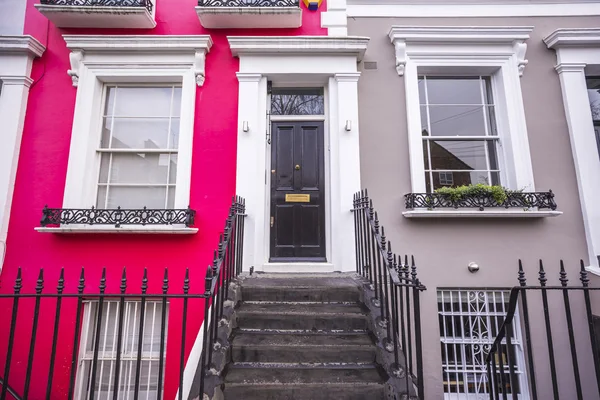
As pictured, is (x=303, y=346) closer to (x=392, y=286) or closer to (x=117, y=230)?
(x=392, y=286)

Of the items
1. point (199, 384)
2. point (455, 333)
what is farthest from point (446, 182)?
point (199, 384)

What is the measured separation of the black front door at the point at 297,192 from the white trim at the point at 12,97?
149 inches

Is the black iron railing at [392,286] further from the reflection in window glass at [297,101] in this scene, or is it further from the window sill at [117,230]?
the window sill at [117,230]

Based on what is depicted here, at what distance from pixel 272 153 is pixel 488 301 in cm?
381

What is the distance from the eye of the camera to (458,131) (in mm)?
5195

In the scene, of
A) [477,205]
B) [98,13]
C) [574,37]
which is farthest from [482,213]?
[98,13]

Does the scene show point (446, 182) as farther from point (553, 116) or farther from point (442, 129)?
point (553, 116)

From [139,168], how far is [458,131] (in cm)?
511

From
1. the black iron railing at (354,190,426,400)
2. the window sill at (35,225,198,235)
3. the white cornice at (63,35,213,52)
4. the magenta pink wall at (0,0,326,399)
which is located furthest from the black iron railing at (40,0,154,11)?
the black iron railing at (354,190,426,400)

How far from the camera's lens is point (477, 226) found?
4.62m

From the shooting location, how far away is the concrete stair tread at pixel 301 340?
3010 millimetres

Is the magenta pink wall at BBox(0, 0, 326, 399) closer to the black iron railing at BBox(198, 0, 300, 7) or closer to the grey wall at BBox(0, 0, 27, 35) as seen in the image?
the grey wall at BBox(0, 0, 27, 35)

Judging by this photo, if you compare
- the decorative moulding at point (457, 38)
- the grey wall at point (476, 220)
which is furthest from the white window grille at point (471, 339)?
the decorative moulding at point (457, 38)

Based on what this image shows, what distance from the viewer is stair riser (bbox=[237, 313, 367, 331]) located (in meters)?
3.27
